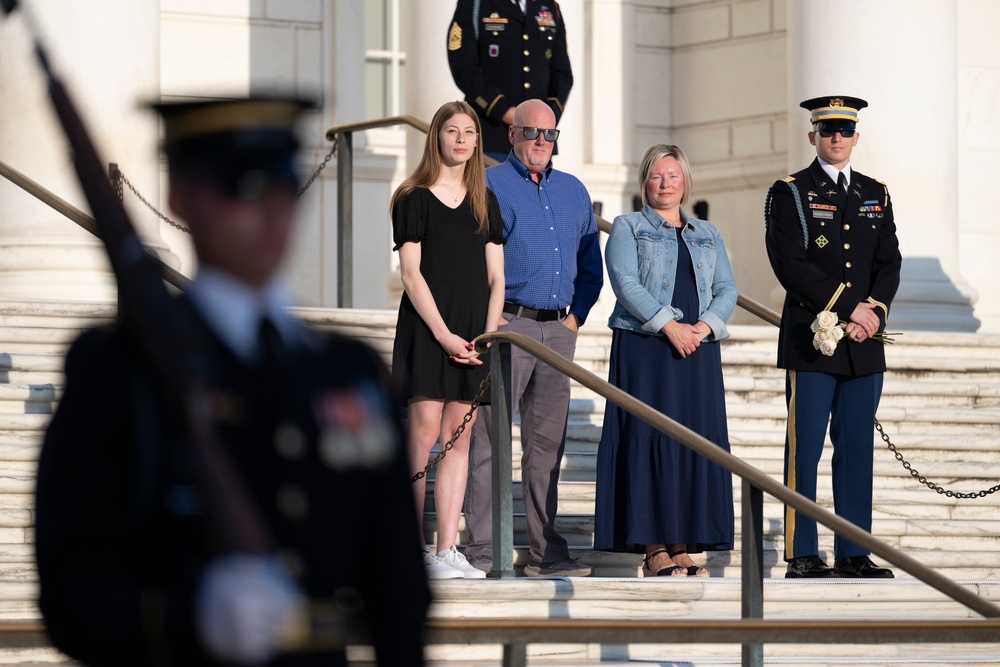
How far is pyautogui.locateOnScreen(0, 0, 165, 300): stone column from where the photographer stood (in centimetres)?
936

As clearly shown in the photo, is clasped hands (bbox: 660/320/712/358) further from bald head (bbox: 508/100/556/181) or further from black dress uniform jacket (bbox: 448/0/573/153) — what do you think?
black dress uniform jacket (bbox: 448/0/573/153)

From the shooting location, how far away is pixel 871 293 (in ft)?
23.0

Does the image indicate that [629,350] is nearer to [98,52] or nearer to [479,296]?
[479,296]

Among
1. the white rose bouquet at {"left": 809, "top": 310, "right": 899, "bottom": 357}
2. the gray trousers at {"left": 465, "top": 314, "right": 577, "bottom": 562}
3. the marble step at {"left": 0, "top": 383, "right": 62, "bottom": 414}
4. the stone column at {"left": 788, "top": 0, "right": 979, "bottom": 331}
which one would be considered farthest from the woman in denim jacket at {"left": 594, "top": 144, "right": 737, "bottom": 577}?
the stone column at {"left": 788, "top": 0, "right": 979, "bottom": 331}

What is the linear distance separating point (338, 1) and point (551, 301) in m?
6.76

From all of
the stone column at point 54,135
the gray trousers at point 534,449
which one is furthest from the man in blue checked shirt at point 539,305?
the stone column at point 54,135

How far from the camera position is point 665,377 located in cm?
665

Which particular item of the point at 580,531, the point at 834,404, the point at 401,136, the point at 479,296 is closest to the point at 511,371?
the point at 479,296

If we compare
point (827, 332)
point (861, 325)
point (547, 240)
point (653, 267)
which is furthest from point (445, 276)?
point (861, 325)

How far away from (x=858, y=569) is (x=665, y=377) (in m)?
0.97

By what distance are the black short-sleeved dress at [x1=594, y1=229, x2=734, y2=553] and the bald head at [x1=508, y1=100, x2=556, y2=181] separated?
1.96ft

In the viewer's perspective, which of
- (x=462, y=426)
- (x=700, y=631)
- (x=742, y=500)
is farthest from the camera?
(x=462, y=426)

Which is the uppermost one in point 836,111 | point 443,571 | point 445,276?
point 836,111

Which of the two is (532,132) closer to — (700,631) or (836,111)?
(836,111)
